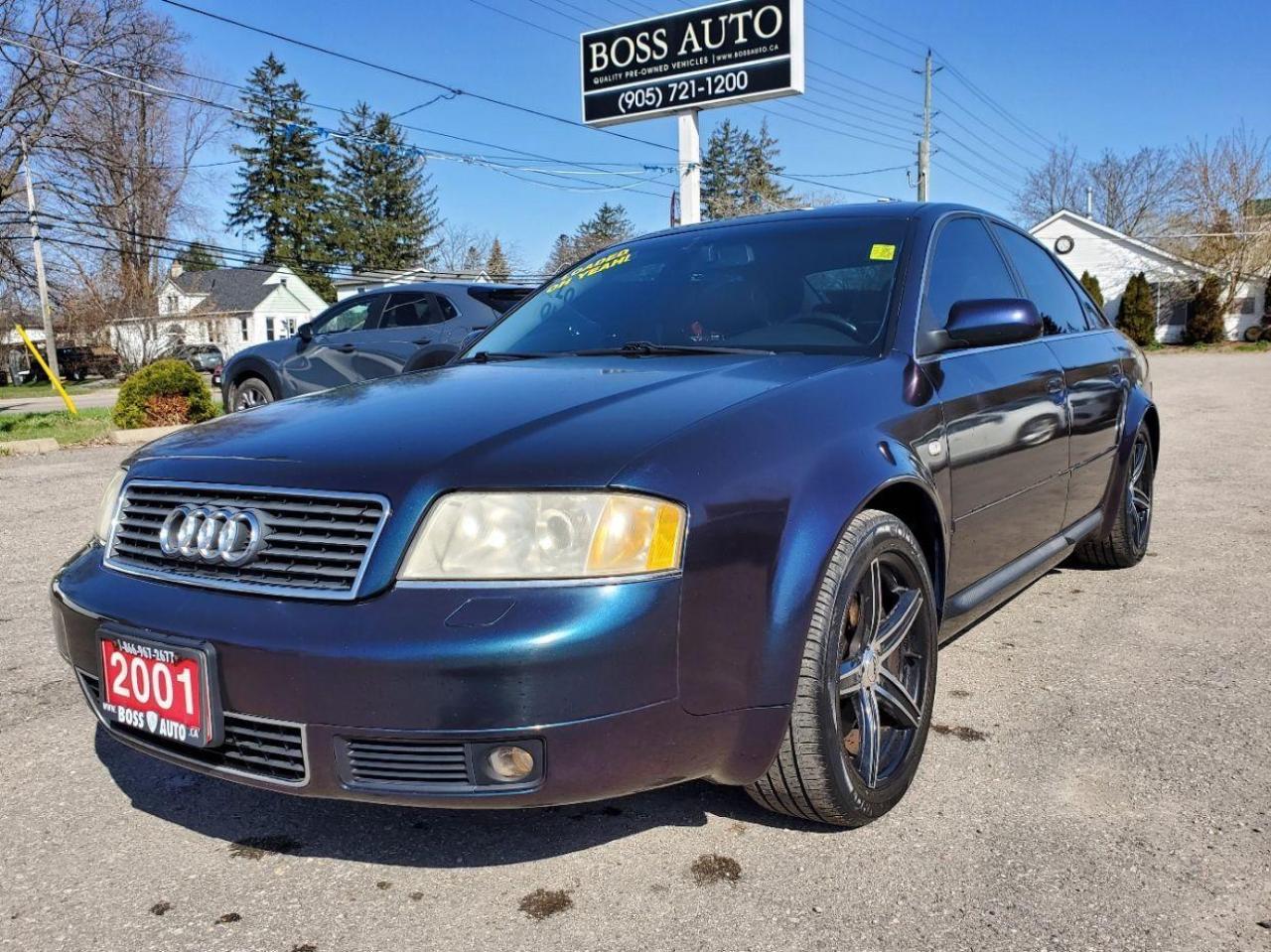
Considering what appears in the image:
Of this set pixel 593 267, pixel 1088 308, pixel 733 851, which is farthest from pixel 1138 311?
pixel 733 851

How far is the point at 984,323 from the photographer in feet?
9.45

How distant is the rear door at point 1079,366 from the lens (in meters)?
3.80

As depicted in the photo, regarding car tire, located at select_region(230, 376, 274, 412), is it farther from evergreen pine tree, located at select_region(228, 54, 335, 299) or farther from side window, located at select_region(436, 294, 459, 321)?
evergreen pine tree, located at select_region(228, 54, 335, 299)

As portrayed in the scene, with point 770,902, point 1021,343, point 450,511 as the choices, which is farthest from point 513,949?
point 1021,343

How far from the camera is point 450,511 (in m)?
1.95

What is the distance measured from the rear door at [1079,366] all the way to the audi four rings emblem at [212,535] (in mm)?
2869

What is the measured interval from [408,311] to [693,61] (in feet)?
36.7

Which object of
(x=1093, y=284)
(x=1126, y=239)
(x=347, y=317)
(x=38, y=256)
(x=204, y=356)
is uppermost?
(x=1126, y=239)

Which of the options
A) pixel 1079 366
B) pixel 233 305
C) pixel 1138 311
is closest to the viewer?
pixel 1079 366

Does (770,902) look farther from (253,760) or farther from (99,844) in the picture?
(99,844)

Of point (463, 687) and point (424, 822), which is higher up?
point (463, 687)

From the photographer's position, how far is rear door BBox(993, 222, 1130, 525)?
3803 millimetres

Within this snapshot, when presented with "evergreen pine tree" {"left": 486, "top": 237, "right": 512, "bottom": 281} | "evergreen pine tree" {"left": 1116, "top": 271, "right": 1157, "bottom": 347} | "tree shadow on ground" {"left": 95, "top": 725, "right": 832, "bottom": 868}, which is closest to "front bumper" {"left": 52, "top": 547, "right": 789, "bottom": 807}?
"tree shadow on ground" {"left": 95, "top": 725, "right": 832, "bottom": 868}

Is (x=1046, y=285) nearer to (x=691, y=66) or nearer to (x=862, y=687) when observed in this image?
(x=862, y=687)
